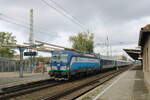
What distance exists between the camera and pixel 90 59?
24469 millimetres

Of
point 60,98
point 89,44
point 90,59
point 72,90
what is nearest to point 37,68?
point 90,59

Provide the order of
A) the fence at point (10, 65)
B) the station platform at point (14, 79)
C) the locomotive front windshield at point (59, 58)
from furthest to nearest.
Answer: the fence at point (10, 65) < the locomotive front windshield at point (59, 58) < the station platform at point (14, 79)

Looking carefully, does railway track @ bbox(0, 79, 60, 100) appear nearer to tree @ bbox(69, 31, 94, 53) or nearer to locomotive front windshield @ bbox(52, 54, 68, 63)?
locomotive front windshield @ bbox(52, 54, 68, 63)

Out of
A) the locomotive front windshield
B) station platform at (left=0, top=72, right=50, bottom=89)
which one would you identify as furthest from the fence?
the locomotive front windshield

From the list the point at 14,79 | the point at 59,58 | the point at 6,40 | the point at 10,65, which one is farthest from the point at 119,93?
the point at 6,40

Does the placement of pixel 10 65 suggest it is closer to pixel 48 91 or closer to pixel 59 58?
pixel 59 58

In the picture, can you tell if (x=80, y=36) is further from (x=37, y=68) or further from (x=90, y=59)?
Answer: (x=90, y=59)

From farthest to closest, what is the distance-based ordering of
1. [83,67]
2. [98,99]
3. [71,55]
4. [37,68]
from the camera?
[37,68] → [83,67] → [71,55] → [98,99]

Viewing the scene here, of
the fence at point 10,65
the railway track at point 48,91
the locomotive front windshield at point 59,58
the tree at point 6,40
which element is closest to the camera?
the railway track at point 48,91

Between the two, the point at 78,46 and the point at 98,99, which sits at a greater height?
the point at 78,46

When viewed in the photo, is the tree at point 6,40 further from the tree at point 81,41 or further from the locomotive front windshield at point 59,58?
the locomotive front windshield at point 59,58

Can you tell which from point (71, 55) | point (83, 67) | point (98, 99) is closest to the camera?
point (98, 99)

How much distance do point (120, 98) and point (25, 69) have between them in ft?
83.9

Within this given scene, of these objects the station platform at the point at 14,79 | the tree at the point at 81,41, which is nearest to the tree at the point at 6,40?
the tree at the point at 81,41
